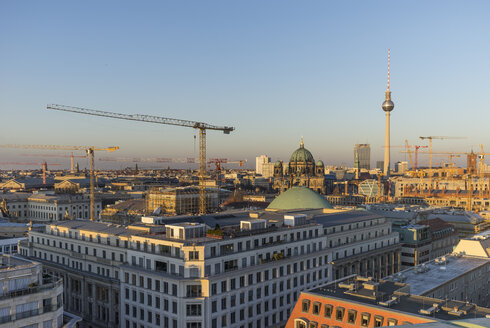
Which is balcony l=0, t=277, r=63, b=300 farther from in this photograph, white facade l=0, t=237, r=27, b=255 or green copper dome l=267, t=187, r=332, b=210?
green copper dome l=267, t=187, r=332, b=210

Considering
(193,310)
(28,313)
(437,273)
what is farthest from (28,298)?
(437,273)

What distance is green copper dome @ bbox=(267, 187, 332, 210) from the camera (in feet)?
383

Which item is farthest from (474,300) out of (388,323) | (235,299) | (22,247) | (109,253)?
(22,247)

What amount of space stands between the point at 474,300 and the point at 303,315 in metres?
35.2

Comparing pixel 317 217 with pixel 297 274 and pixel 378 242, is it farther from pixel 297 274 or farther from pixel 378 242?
pixel 297 274

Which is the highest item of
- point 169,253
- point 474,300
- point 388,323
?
point 169,253

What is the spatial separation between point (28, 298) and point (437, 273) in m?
57.8

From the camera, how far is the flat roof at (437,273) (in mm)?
63916

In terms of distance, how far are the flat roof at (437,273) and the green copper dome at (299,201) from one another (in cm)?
3959

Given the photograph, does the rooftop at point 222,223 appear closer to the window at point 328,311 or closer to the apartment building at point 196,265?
the apartment building at point 196,265

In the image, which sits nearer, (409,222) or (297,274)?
(297,274)

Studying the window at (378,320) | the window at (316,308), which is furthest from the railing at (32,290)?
the window at (378,320)

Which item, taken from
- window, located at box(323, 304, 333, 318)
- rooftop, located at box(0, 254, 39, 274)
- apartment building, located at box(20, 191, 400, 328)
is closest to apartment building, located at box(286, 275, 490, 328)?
window, located at box(323, 304, 333, 318)

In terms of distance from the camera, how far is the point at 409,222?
135625 millimetres
